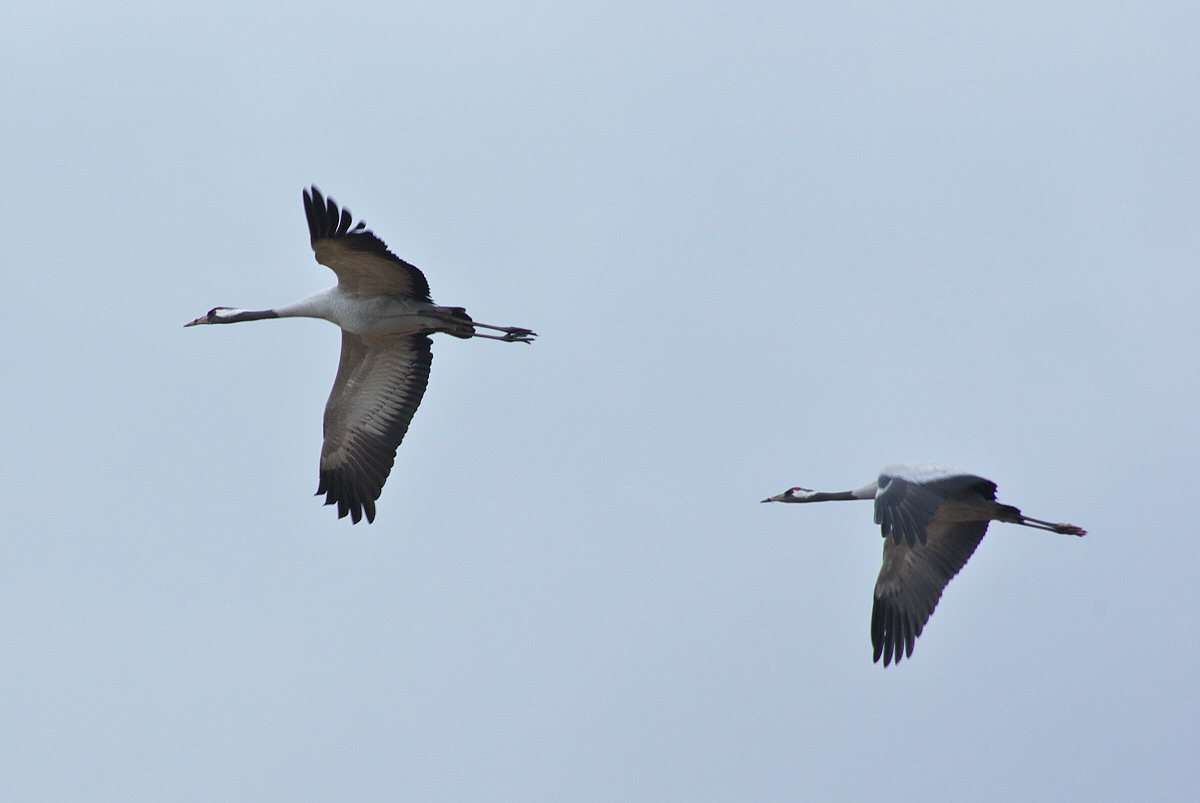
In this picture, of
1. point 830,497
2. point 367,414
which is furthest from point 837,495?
point 367,414

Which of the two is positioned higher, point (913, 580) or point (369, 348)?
point (369, 348)

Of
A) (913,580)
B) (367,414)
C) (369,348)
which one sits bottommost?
(913,580)

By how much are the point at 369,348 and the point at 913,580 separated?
562 cm

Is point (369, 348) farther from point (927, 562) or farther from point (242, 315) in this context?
point (927, 562)

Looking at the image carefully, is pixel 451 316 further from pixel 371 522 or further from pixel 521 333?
pixel 371 522

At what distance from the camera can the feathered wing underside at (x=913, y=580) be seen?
1270cm

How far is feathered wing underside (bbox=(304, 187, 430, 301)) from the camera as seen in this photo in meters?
11.1

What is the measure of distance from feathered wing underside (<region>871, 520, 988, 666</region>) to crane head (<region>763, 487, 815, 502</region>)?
150cm

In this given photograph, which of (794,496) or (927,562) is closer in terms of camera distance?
(927,562)

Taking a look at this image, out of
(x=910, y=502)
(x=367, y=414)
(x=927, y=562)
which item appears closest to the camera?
(x=910, y=502)

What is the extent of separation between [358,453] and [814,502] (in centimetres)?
476

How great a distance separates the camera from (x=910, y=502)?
36.1ft

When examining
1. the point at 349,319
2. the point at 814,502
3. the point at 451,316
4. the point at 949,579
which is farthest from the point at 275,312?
the point at 949,579

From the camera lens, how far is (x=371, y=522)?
1344 centimetres
